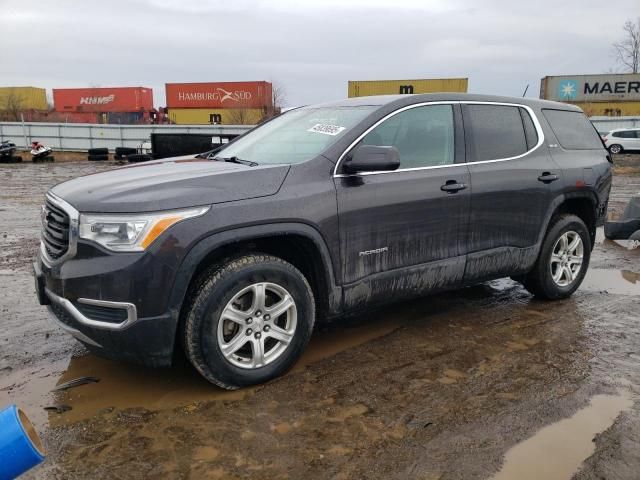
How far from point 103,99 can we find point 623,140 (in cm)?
4726

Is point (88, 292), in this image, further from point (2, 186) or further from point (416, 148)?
point (2, 186)

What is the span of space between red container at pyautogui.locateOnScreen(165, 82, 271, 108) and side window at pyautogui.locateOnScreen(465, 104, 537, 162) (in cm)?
4481

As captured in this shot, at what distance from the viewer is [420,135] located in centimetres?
392

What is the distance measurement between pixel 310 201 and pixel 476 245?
156 cm

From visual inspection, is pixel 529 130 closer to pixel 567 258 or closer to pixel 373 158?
pixel 567 258

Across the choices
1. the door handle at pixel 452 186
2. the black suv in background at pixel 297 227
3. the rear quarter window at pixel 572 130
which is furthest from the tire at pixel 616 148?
the door handle at pixel 452 186

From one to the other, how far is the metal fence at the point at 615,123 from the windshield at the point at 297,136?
34901mm

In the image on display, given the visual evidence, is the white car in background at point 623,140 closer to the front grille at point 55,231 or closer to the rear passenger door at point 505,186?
the rear passenger door at point 505,186

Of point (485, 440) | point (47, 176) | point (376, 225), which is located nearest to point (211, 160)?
point (376, 225)

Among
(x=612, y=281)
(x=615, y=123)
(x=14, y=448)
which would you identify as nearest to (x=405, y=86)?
(x=615, y=123)

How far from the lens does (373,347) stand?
389 cm

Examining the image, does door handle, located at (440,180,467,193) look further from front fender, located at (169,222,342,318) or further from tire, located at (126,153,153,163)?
tire, located at (126,153,153,163)

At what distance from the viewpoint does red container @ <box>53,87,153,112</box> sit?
5319 centimetres

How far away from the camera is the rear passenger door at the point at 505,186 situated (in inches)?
161
